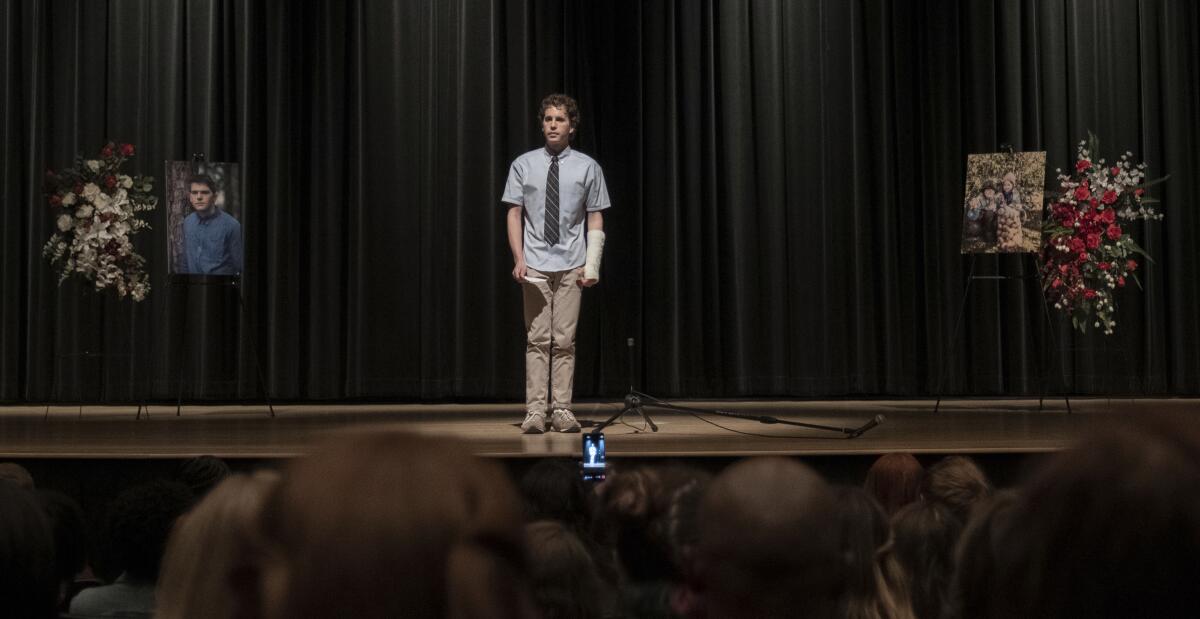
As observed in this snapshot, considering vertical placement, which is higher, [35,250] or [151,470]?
[35,250]

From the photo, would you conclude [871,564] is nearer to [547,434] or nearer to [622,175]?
[547,434]

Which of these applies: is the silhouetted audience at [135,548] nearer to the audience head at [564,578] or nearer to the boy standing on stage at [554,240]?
the audience head at [564,578]

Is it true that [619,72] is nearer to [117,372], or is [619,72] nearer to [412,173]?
[412,173]

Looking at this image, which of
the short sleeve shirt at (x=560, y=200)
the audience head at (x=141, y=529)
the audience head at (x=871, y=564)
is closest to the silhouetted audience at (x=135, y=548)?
the audience head at (x=141, y=529)

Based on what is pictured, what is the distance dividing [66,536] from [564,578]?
0.97 meters

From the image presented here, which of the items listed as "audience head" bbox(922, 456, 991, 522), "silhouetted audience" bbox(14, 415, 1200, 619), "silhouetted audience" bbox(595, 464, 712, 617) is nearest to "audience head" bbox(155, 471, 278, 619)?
"silhouetted audience" bbox(14, 415, 1200, 619)

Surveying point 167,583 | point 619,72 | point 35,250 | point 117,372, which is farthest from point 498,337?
point 167,583

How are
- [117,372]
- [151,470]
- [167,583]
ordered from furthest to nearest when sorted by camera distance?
[117,372]
[151,470]
[167,583]

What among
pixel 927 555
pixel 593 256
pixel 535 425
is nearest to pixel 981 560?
pixel 927 555

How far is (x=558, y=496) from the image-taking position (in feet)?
9.50

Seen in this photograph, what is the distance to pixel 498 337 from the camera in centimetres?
839

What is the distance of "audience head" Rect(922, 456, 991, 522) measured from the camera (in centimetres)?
289

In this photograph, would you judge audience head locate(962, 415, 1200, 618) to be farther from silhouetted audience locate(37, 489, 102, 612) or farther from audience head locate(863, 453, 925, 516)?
audience head locate(863, 453, 925, 516)

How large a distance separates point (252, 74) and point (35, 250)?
2036 millimetres
